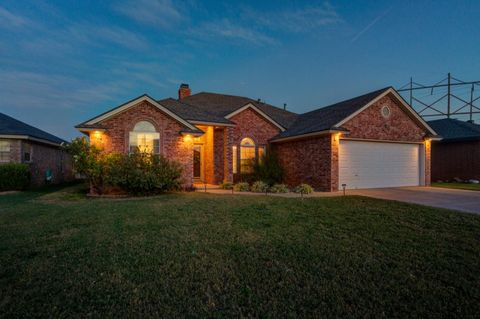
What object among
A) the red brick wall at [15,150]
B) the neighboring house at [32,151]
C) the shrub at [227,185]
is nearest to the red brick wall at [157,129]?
the shrub at [227,185]

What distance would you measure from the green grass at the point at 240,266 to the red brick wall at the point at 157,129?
17.8 ft

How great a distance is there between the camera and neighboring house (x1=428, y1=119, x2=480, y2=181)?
1647cm

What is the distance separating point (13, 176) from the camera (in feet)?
40.4

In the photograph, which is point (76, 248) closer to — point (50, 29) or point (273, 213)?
point (273, 213)

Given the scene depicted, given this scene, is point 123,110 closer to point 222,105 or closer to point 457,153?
point 222,105

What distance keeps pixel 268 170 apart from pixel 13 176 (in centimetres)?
1352

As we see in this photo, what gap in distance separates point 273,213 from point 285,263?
320cm

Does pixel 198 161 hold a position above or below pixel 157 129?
below

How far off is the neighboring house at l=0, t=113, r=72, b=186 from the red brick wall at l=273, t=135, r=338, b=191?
12678mm

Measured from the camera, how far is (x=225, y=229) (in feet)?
16.9

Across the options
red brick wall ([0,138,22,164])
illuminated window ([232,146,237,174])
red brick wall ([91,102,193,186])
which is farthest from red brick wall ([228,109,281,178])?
red brick wall ([0,138,22,164])

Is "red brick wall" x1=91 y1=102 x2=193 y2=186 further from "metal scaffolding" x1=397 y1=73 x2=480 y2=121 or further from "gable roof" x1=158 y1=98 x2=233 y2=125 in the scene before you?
"metal scaffolding" x1=397 y1=73 x2=480 y2=121

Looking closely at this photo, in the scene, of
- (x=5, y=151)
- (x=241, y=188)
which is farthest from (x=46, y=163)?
(x=241, y=188)

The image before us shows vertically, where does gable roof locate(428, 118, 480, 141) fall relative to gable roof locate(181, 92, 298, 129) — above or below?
below
